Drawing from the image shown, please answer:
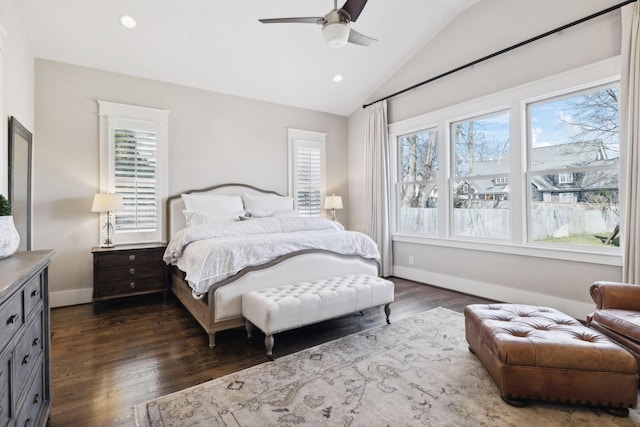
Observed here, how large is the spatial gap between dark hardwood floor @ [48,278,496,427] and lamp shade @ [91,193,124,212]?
1.17 meters

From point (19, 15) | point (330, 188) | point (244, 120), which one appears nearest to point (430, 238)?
point (330, 188)

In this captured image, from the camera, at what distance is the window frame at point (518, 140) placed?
3131 mm

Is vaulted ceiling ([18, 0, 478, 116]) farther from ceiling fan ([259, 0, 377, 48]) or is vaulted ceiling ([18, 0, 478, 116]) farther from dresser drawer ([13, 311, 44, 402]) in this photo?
dresser drawer ([13, 311, 44, 402])

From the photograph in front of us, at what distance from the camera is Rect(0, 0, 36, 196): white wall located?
2.58 m

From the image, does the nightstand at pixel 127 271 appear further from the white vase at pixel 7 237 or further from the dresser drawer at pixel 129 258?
the white vase at pixel 7 237

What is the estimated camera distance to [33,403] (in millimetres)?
1470

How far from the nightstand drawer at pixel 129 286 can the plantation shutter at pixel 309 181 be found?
2.49 meters

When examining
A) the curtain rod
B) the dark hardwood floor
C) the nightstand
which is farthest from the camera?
the nightstand

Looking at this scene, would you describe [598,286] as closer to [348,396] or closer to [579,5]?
[348,396]

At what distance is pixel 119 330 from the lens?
10.1 ft

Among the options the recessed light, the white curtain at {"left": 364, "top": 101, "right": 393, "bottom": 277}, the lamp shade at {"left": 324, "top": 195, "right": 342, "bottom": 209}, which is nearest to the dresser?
the recessed light

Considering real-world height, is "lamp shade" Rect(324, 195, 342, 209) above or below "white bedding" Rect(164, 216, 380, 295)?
above

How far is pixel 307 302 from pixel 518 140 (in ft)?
10.3

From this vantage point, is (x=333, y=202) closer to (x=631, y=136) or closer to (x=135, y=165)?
(x=135, y=165)
